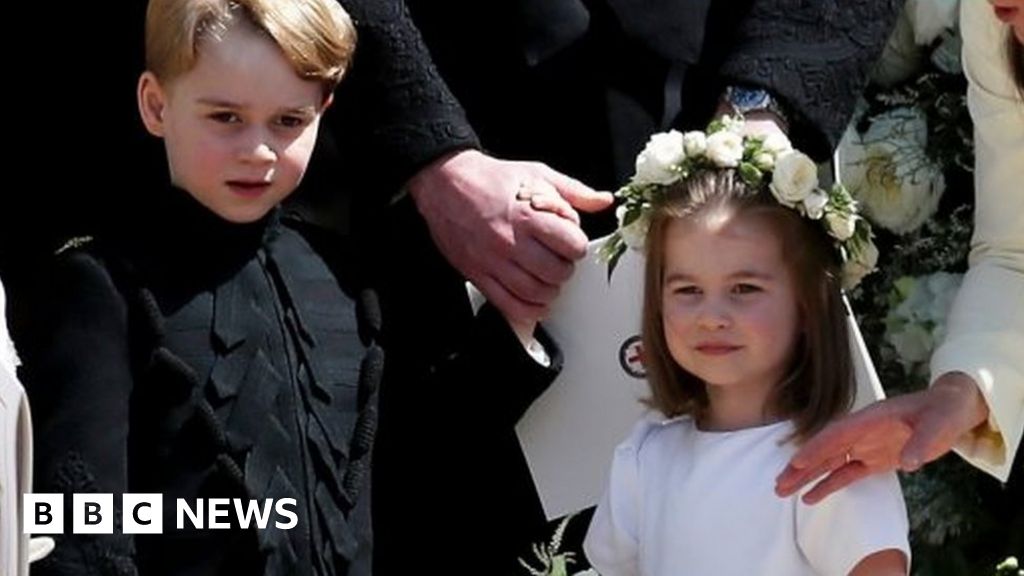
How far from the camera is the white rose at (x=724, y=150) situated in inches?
157

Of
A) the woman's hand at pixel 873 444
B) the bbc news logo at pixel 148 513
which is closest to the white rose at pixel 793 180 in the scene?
the woman's hand at pixel 873 444

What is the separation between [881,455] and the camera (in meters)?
3.80

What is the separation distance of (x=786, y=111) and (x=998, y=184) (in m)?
0.46

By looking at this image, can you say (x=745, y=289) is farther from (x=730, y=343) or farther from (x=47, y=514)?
(x=47, y=514)

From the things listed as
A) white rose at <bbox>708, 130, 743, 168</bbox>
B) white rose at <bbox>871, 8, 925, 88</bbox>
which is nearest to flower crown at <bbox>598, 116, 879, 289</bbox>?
white rose at <bbox>708, 130, 743, 168</bbox>

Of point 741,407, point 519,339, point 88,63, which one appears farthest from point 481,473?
point 88,63

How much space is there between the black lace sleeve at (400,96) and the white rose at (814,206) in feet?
1.87

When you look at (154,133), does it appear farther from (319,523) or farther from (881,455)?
(881,455)

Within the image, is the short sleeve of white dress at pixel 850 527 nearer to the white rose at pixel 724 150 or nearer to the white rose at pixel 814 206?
the white rose at pixel 814 206

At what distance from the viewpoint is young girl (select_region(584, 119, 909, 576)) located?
153 inches

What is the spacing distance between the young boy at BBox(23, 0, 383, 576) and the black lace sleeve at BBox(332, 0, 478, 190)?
107 millimetres

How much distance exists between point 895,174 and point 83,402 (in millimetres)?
1567

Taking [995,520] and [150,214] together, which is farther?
[995,520]

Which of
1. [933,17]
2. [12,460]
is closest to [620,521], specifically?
[12,460]
